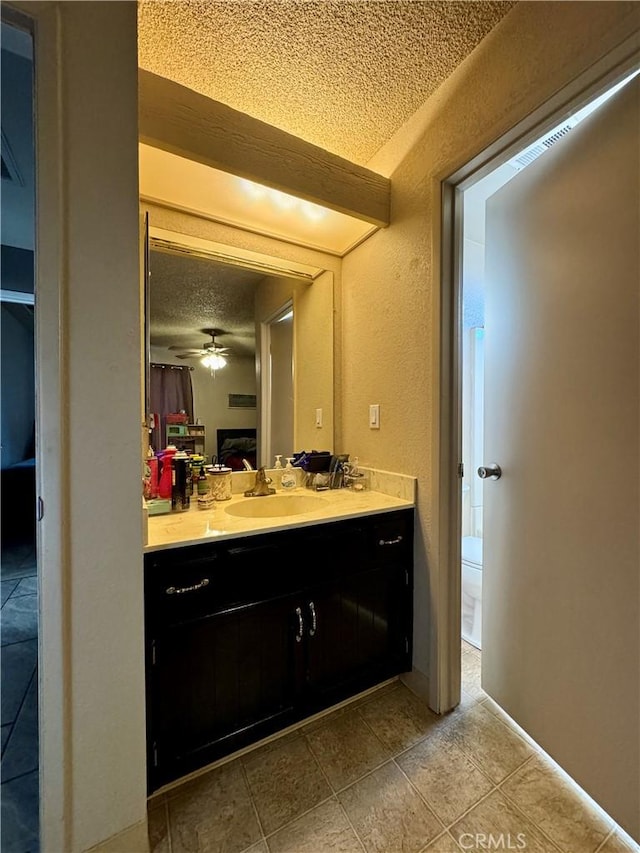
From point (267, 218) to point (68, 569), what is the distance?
1732 millimetres

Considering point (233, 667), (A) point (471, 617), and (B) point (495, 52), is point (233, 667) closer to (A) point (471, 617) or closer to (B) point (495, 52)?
(A) point (471, 617)

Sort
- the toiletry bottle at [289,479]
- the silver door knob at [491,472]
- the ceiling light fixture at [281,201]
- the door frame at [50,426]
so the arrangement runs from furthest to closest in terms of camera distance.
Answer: the toiletry bottle at [289,479] < the ceiling light fixture at [281,201] < the silver door knob at [491,472] < the door frame at [50,426]

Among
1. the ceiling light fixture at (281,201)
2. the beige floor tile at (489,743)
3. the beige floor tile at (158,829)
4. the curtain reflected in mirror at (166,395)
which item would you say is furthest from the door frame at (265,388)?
the beige floor tile at (489,743)

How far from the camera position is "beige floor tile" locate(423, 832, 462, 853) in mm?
971

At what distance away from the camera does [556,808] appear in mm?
1073

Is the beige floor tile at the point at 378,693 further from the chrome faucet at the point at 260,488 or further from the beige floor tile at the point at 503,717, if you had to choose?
the chrome faucet at the point at 260,488

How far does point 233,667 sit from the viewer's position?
1.18 metres

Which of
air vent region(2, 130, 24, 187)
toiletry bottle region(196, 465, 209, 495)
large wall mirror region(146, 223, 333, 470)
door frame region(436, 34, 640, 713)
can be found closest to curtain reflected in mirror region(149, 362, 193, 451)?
large wall mirror region(146, 223, 333, 470)

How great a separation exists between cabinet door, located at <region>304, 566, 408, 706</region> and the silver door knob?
55cm

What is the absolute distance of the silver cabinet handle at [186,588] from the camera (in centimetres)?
106

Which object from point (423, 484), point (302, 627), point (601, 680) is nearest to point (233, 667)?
point (302, 627)

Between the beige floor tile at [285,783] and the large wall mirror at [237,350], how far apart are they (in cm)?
116

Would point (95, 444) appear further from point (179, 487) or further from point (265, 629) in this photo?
point (265, 629)

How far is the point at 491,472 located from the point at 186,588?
1194mm
